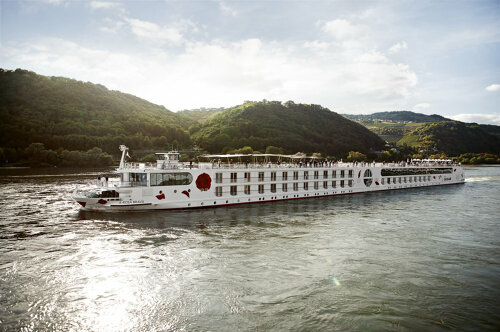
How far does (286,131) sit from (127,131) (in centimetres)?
6710

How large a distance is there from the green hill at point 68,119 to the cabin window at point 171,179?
262 ft

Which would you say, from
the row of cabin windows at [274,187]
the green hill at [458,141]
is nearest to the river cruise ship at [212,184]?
the row of cabin windows at [274,187]

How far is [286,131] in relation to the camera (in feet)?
431

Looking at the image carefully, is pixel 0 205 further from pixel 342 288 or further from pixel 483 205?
pixel 483 205

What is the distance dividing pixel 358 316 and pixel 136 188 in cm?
2413

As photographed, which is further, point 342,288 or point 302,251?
point 302,251

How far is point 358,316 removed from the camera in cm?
1275

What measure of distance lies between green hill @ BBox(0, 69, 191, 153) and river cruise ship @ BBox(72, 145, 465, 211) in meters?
71.1

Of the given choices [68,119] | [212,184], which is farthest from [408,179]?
[68,119]

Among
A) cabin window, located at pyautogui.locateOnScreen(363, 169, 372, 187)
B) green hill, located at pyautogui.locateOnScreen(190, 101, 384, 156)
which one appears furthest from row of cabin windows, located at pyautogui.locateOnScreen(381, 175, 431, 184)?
green hill, located at pyautogui.locateOnScreen(190, 101, 384, 156)

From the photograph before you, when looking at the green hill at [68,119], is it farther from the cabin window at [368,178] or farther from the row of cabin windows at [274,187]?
the cabin window at [368,178]

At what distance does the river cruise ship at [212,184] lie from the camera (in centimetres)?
3002

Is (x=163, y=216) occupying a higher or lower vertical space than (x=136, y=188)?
lower

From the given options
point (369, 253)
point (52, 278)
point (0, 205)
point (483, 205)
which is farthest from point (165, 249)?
point (483, 205)
